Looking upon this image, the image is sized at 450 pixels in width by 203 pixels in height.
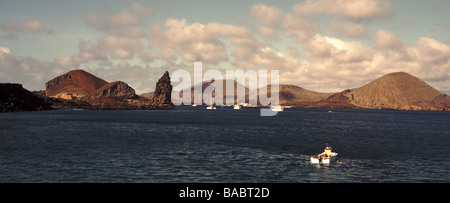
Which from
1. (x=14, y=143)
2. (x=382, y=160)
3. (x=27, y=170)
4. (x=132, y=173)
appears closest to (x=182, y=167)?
(x=132, y=173)

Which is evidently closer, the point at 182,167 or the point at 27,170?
the point at 27,170

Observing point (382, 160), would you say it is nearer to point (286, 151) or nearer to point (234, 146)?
point (286, 151)
